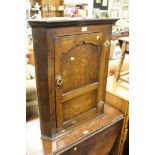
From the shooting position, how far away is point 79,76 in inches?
39.8

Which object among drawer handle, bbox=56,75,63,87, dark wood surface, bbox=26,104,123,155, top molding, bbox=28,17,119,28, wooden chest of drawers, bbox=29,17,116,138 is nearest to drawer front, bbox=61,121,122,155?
dark wood surface, bbox=26,104,123,155

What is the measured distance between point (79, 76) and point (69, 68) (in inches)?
4.0

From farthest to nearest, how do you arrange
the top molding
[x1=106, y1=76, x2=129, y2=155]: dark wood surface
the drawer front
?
[x1=106, y1=76, x2=129, y2=155]: dark wood surface, the drawer front, the top molding

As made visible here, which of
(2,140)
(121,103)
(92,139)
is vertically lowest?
(92,139)

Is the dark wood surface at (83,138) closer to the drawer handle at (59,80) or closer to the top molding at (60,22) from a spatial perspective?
the drawer handle at (59,80)

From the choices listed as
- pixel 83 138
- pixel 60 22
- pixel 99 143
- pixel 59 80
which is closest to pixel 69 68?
pixel 59 80

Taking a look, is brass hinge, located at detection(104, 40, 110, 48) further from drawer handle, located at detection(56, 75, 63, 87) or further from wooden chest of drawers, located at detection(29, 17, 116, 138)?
drawer handle, located at detection(56, 75, 63, 87)

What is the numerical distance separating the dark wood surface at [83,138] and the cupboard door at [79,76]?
0.06 meters

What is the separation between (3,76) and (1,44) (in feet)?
0.26

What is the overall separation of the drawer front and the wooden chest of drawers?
121 mm

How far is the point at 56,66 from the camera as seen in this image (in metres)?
0.86

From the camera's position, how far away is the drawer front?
104 centimetres
